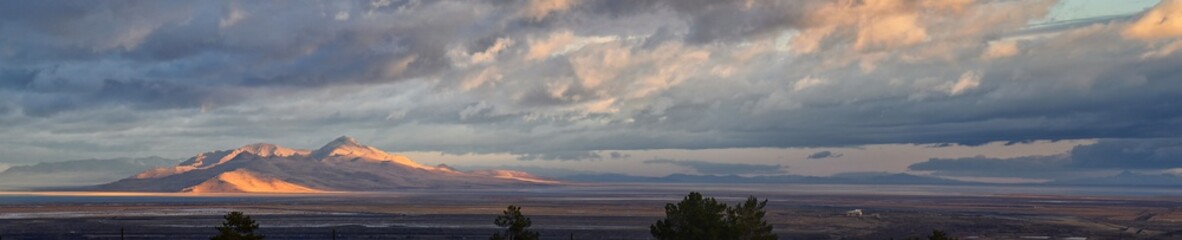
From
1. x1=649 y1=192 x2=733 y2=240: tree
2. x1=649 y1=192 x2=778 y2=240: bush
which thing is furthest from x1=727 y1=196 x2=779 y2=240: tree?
x1=649 y1=192 x2=733 y2=240: tree

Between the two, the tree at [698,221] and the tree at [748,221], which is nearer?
Result: the tree at [698,221]

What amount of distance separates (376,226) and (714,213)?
71111 mm

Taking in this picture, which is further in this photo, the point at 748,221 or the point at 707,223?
the point at 748,221

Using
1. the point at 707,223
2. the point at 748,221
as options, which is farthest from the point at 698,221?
the point at 748,221

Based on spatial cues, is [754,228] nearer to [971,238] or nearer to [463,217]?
[971,238]

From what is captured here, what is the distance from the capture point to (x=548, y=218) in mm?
125188

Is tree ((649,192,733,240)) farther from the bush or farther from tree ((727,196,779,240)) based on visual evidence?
tree ((727,196,779,240))

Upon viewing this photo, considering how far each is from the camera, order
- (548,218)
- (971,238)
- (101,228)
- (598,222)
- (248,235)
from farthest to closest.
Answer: (548,218)
(598,222)
(101,228)
(971,238)
(248,235)

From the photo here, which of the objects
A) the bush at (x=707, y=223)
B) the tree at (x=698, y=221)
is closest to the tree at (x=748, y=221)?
the bush at (x=707, y=223)

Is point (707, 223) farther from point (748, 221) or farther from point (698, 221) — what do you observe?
point (748, 221)

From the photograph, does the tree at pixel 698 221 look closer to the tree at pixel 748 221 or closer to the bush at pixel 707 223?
the bush at pixel 707 223

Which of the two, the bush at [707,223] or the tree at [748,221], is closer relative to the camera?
the bush at [707,223]

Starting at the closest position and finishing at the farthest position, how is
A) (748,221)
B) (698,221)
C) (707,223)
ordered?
(707,223) → (698,221) → (748,221)

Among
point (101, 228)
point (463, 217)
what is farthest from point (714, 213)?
point (463, 217)
